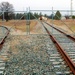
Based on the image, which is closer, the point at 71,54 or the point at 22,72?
the point at 22,72

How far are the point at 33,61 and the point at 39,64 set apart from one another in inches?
22.8

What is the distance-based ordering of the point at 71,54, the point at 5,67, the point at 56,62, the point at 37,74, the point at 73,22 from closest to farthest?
1. the point at 37,74
2. the point at 5,67
3. the point at 56,62
4. the point at 71,54
5. the point at 73,22

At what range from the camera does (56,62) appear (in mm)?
9320

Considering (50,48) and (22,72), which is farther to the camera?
(50,48)

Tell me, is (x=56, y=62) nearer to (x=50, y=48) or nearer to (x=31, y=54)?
(x=31, y=54)

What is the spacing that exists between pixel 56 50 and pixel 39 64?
287cm

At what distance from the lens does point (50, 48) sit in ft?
40.9

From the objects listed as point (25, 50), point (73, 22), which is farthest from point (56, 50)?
point (73, 22)

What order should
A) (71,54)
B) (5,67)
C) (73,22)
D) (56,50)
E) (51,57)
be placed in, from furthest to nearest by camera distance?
(73,22) < (56,50) < (71,54) < (51,57) < (5,67)

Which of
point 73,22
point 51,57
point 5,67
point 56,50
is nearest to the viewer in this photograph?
point 5,67

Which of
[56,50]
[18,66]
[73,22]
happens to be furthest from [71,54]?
[73,22]

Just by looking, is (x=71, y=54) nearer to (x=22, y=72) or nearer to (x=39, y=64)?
(x=39, y=64)

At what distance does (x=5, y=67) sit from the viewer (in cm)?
867

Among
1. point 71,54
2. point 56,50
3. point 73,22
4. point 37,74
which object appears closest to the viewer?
point 37,74
